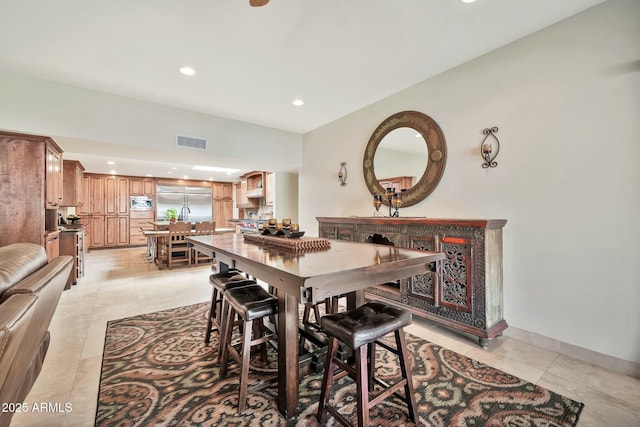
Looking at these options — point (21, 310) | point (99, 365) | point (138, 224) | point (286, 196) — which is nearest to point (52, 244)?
point (99, 365)

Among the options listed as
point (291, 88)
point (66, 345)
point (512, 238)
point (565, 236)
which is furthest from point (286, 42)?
point (66, 345)

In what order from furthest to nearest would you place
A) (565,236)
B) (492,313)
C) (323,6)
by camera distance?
(492,313)
(565,236)
(323,6)

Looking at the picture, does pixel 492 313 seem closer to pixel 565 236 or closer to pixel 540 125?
pixel 565 236

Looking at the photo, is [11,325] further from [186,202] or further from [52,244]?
[186,202]

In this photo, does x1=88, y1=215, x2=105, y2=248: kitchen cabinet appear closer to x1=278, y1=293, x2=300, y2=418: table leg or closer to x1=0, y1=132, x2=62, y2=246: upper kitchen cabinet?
x1=0, y1=132, x2=62, y2=246: upper kitchen cabinet

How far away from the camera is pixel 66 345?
7.48 feet

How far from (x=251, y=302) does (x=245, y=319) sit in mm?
119

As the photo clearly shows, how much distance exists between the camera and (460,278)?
94.3 inches

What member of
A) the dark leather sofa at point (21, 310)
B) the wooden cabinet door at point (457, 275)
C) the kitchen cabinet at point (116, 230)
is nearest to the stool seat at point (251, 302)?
the dark leather sofa at point (21, 310)

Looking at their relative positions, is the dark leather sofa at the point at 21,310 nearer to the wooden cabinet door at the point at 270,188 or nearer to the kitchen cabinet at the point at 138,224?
the wooden cabinet door at the point at 270,188

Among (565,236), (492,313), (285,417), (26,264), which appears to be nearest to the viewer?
(26,264)

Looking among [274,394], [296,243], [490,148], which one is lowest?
[274,394]

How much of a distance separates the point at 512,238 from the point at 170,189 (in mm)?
10028

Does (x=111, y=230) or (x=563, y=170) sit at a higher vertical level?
(x=563, y=170)
